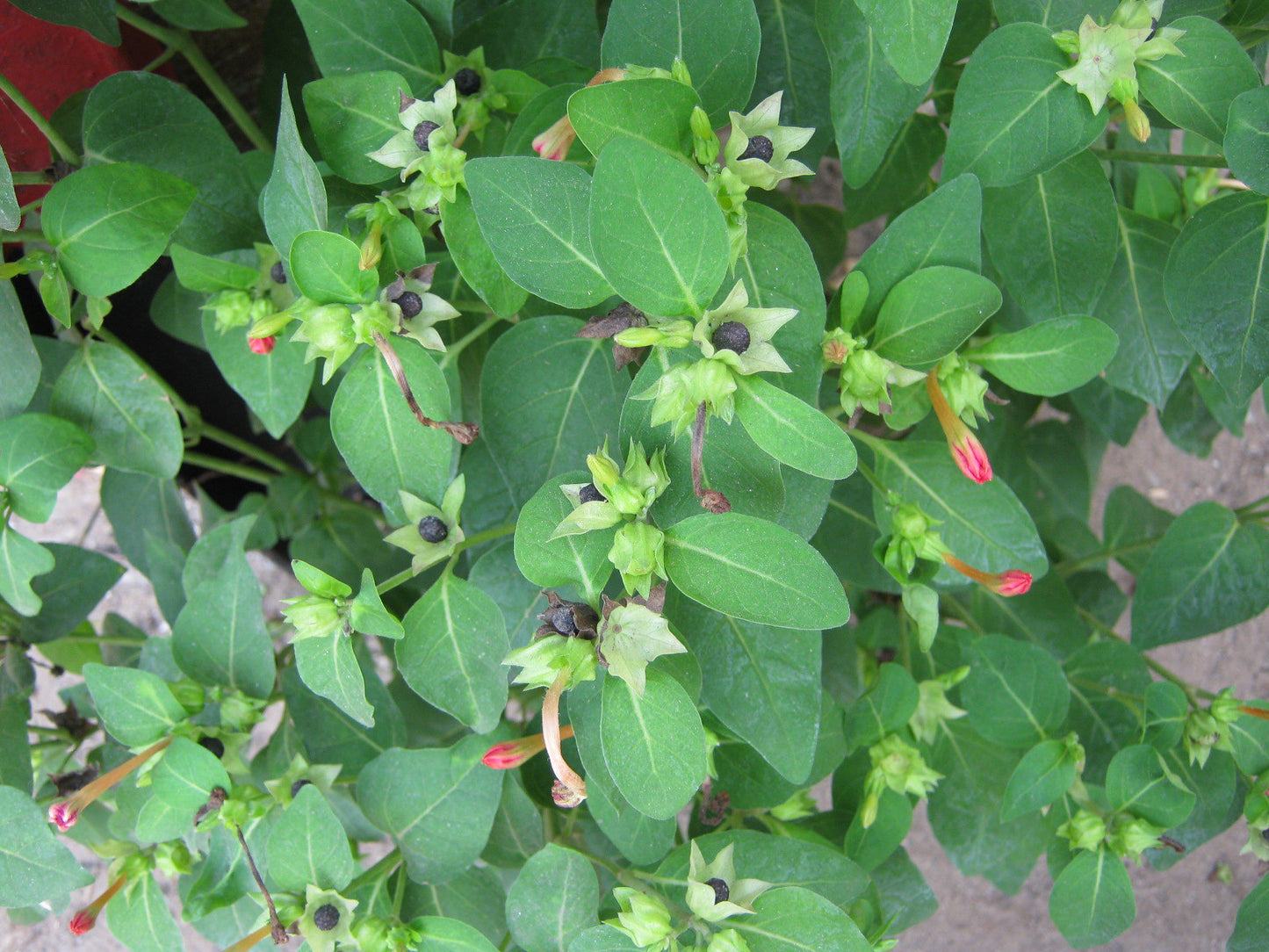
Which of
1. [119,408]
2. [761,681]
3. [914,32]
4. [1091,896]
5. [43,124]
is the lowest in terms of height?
[1091,896]

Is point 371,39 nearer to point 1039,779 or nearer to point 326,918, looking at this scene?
point 326,918

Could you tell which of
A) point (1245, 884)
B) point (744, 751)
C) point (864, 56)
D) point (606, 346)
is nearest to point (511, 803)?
point (744, 751)

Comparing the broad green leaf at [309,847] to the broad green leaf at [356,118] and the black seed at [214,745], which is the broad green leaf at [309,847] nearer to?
the black seed at [214,745]

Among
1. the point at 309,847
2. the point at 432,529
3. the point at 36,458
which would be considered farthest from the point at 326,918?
the point at 36,458

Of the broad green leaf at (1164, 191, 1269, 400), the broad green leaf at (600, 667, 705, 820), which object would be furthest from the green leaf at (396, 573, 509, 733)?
the broad green leaf at (1164, 191, 1269, 400)

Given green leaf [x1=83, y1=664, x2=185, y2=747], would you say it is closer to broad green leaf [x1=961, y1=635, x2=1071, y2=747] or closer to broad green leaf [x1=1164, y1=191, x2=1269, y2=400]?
broad green leaf [x1=961, y1=635, x2=1071, y2=747]

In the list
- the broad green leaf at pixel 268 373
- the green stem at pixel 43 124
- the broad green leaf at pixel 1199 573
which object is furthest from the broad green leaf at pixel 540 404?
the broad green leaf at pixel 1199 573

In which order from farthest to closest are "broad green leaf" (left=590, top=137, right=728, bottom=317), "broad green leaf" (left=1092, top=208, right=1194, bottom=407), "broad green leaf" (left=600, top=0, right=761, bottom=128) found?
"broad green leaf" (left=1092, top=208, right=1194, bottom=407)
"broad green leaf" (left=600, top=0, right=761, bottom=128)
"broad green leaf" (left=590, top=137, right=728, bottom=317)
